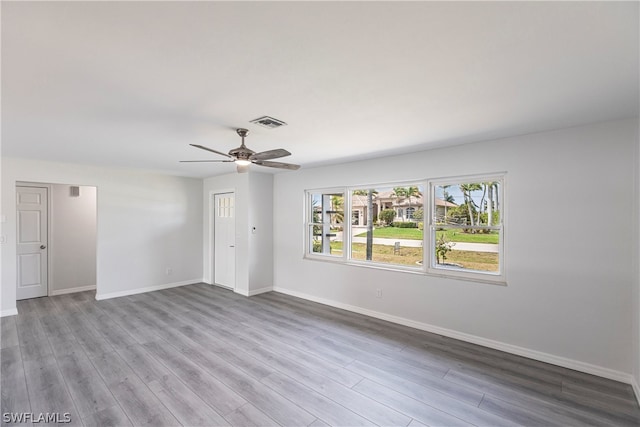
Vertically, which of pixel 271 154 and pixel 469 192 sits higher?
pixel 271 154

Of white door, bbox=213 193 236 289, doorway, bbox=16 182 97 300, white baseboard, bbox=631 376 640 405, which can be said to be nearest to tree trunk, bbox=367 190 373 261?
white door, bbox=213 193 236 289

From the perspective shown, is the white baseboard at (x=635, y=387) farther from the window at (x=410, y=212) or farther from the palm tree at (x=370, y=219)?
the palm tree at (x=370, y=219)

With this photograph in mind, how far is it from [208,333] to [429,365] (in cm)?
267

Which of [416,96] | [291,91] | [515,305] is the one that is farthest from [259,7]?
[515,305]

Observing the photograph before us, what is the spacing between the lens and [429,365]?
2.94 meters

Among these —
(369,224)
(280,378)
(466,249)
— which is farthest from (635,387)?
(369,224)

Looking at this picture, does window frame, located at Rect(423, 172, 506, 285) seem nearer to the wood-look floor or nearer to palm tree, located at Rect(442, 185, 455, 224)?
palm tree, located at Rect(442, 185, 455, 224)

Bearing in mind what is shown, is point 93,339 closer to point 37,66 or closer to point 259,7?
point 37,66

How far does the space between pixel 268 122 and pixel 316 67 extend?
104 cm

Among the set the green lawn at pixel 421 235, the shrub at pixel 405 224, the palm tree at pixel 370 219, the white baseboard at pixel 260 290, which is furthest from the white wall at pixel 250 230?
the shrub at pixel 405 224

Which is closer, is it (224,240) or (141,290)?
(141,290)

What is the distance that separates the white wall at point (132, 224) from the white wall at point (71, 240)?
1.00 metres

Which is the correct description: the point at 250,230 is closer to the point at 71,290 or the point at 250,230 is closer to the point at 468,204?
the point at 468,204

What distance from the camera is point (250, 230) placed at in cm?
548
